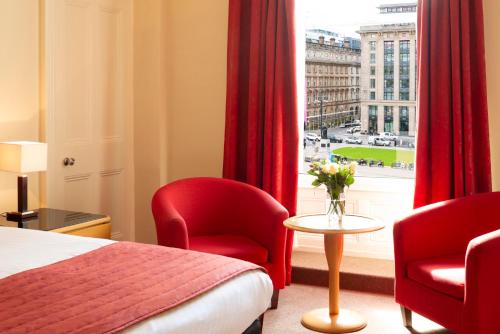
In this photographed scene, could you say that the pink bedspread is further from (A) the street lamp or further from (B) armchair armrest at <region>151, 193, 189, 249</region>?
(A) the street lamp

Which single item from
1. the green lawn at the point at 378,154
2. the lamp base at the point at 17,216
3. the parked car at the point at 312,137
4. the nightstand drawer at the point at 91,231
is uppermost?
the parked car at the point at 312,137

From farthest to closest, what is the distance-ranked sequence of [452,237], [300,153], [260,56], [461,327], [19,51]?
[300,153] → [260,56] → [19,51] → [452,237] → [461,327]

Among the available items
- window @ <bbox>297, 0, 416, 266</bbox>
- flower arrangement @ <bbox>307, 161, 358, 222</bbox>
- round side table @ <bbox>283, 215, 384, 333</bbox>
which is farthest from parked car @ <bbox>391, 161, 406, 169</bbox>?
flower arrangement @ <bbox>307, 161, 358, 222</bbox>

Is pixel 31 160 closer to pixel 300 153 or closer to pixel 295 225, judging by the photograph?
pixel 295 225

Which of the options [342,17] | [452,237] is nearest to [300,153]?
[342,17]

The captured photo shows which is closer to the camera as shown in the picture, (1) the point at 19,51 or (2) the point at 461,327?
(2) the point at 461,327

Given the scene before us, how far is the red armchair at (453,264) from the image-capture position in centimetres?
377

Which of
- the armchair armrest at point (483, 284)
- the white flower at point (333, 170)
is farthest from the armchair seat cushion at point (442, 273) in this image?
the white flower at point (333, 170)

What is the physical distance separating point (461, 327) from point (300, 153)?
261 cm

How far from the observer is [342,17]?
6.05 meters

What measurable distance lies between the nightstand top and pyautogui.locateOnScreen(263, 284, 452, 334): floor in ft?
4.81

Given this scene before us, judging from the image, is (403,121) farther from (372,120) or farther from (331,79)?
(331,79)

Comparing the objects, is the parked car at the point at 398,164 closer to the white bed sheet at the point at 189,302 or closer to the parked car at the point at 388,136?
the parked car at the point at 388,136

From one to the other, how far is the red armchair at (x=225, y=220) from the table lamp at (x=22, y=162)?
2.83 feet
